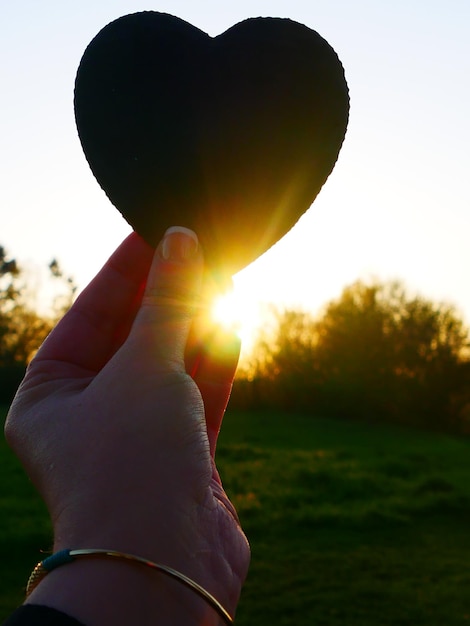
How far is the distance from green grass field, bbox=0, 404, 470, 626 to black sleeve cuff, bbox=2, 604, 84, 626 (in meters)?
5.10

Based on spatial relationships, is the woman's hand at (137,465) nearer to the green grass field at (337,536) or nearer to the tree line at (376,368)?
the green grass field at (337,536)

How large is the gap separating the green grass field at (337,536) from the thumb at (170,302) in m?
4.83

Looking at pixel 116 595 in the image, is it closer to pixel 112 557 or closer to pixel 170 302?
pixel 112 557

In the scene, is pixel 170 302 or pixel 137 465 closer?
pixel 137 465

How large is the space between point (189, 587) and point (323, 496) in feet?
31.8

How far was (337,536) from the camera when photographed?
9023 mm

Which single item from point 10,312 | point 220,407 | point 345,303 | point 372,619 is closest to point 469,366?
point 345,303

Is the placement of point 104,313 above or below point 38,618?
above

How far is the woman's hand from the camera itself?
1.50 metres

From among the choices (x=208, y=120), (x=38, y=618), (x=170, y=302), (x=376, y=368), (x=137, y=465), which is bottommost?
(x=38, y=618)

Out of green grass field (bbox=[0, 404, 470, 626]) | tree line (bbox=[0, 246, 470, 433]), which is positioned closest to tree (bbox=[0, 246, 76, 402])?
tree line (bbox=[0, 246, 470, 433])

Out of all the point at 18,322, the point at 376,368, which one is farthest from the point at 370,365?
the point at 18,322

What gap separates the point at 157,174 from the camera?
7.16 ft

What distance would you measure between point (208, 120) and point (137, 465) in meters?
1.04
